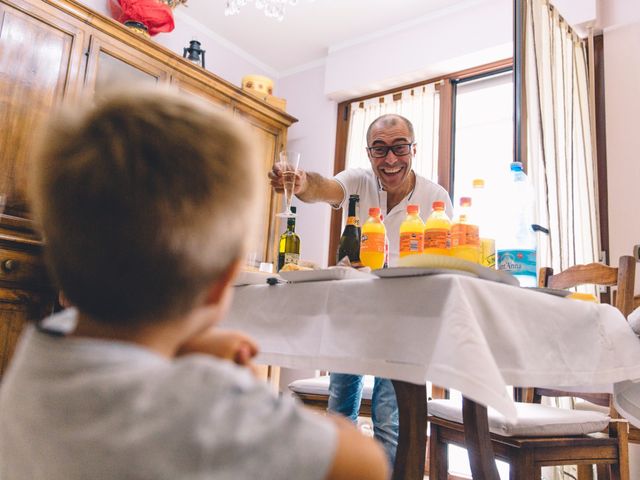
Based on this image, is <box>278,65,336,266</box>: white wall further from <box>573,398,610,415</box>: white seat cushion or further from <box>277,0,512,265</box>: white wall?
<box>573,398,610,415</box>: white seat cushion

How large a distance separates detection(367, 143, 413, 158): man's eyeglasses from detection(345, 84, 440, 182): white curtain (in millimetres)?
1607

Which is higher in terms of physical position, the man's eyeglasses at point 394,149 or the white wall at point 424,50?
the white wall at point 424,50

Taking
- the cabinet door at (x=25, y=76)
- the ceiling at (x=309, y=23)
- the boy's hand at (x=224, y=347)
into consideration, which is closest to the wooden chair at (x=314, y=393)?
the cabinet door at (x=25, y=76)

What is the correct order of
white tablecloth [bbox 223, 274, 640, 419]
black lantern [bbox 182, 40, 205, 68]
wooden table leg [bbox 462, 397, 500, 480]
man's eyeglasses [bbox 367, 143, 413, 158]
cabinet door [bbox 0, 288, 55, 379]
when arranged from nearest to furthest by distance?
1. white tablecloth [bbox 223, 274, 640, 419]
2. wooden table leg [bbox 462, 397, 500, 480]
3. man's eyeglasses [bbox 367, 143, 413, 158]
4. cabinet door [bbox 0, 288, 55, 379]
5. black lantern [bbox 182, 40, 205, 68]

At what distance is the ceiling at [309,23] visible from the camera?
12.2ft

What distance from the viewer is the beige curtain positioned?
8.16 ft

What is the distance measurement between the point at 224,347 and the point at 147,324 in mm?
72

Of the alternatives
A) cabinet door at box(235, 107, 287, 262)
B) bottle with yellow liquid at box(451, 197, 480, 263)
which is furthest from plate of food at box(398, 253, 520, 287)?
cabinet door at box(235, 107, 287, 262)

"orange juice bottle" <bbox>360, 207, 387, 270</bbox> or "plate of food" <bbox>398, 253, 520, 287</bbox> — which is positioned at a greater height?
"orange juice bottle" <bbox>360, 207, 387, 270</bbox>

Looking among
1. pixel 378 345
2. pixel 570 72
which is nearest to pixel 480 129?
pixel 570 72

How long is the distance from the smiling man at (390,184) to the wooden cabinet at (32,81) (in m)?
1.00

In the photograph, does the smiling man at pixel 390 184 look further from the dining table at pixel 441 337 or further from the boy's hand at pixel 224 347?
the boy's hand at pixel 224 347

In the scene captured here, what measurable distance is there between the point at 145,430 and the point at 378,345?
1.90 feet

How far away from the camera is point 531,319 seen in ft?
3.12
